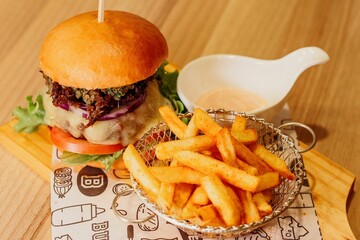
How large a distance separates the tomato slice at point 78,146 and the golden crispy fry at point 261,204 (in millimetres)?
709

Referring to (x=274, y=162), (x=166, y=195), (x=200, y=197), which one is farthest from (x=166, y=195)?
(x=274, y=162)

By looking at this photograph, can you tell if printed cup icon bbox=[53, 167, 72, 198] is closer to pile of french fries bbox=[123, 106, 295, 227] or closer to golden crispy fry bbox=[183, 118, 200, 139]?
pile of french fries bbox=[123, 106, 295, 227]

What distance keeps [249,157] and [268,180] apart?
0.13 metres

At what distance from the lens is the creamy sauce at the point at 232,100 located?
263 centimetres

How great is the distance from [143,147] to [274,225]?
63cm

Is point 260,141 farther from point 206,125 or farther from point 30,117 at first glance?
point 30,117

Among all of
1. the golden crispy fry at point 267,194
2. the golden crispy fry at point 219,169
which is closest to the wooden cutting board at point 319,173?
the golden crispy fry at point 267,194

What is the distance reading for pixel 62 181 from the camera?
2326 mm

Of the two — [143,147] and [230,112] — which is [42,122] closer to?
[143,147]

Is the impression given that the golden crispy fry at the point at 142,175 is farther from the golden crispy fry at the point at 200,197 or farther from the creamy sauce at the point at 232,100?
the creamy sauce at the point at 232,100

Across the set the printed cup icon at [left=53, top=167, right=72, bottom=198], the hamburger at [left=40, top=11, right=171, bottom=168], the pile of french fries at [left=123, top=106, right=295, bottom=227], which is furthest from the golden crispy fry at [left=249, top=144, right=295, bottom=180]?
the printed cup icon at [left=53, top=167, right=72, bottom=198]

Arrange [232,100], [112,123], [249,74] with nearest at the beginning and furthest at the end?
[112,123] → [232,100] → [249,74]

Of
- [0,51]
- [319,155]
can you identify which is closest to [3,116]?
[0,51]

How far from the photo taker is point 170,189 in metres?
1.88
